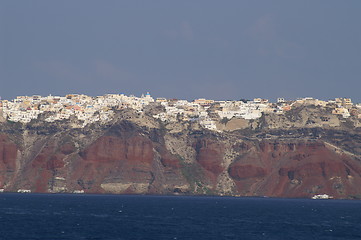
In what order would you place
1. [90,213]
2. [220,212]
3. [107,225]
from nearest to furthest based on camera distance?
[107,225], [90,213], [220,212]

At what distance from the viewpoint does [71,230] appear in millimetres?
129125

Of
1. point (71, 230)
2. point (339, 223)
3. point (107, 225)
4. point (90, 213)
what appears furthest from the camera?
point (90, 213)

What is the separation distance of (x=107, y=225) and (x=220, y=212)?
156 ft

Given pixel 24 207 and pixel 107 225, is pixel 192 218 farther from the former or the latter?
pixel 24 207

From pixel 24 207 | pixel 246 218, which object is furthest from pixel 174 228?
pixel 24 207

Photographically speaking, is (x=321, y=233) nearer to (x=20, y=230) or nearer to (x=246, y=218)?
(x=246, y=218)

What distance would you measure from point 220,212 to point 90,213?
31.4m

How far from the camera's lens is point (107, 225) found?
13988cm

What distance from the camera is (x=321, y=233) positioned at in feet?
438

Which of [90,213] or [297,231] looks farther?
[90,213]

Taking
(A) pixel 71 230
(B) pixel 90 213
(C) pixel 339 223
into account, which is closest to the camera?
(A) pixel 71 230

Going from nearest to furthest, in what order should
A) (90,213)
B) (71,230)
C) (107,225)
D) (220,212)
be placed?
(71,230) < (107,225) < (90,213) < (220,212)

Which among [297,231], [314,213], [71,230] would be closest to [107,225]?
[71,230]

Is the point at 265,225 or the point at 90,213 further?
the point at 90,213
